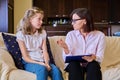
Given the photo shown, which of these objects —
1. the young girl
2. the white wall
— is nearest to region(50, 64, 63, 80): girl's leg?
the young girl

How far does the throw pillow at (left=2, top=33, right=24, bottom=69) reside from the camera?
2.53 metres

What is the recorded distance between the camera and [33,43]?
261 cm

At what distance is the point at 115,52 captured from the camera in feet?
9.82

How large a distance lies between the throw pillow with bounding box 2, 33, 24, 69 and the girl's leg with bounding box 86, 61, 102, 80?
2.11 feet

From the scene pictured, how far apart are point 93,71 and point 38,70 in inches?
18.4

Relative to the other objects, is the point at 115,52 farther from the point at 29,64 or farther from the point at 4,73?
the point at 4,73

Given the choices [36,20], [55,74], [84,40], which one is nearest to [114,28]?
[84,40]

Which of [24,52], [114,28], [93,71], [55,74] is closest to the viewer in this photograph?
[93,71]

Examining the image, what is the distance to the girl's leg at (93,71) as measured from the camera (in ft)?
7.25

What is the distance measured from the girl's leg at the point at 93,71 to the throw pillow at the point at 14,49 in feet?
2.11

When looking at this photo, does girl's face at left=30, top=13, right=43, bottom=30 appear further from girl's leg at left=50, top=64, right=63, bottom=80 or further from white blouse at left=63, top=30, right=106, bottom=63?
girl's leg at left=50, top=64, right=63, bottom=80

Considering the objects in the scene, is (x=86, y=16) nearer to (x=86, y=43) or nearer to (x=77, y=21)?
(x=77, y=21)

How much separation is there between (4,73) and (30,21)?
0.64 m

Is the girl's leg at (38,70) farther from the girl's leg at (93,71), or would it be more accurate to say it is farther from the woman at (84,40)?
the girl's leg at (93,71)
